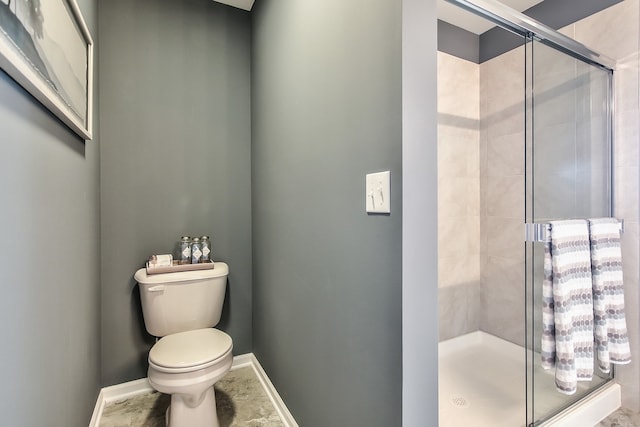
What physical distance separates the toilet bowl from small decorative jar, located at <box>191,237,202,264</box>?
465 millimetres

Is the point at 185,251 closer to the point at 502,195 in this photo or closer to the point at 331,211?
the point at 331,211

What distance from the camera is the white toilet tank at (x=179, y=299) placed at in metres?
1.67

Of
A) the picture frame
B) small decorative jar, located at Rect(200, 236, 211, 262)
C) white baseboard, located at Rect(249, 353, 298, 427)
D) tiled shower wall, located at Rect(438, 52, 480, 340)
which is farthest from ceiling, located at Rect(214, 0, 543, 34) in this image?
white baseboard, located at Rect(249, 353, 298, 427)

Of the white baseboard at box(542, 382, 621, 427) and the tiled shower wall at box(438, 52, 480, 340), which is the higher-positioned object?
the tiled shower wall at box(438, 52, 480, 340)

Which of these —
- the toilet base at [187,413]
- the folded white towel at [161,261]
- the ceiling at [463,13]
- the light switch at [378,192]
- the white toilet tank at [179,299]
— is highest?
the ceiling at [463,13]

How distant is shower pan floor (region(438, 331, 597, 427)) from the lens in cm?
154

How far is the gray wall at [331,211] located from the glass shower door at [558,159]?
35.0 inches

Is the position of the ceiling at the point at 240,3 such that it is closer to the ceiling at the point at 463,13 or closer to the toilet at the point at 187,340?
the ceiling at the point at 463,13

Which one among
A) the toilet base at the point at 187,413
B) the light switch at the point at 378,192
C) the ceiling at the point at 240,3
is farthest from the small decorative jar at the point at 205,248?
the ceiling at the point at 240,3

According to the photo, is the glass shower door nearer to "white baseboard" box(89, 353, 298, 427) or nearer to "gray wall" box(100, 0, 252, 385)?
"white baseboard" box(89, 353, 298, 427)

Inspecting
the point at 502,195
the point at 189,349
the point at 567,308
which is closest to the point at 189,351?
the point at 189,349

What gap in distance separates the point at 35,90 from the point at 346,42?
907 millimetres

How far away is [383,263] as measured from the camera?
90 cm

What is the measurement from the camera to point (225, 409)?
1671 mm
